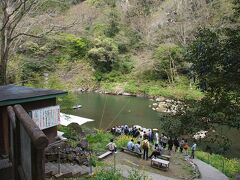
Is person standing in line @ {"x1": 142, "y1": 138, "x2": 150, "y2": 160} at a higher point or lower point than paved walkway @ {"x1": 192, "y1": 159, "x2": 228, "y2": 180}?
higher

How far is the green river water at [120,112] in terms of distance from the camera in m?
22.5

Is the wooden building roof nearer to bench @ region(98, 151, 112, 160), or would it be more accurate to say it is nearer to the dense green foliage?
bench @ region(98, 151, 112, 160)

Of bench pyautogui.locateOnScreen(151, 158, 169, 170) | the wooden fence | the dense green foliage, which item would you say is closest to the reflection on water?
the dense green foliage

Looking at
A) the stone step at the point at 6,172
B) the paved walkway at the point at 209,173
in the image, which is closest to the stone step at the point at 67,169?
the paved walkway at the point at 209,173

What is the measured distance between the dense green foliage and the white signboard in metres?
8.63

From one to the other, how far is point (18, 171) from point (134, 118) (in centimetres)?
2520

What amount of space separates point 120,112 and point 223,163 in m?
15.2

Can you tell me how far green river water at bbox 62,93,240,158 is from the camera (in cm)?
2250

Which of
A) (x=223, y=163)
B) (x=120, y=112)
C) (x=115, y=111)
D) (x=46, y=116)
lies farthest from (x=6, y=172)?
(x=115, y=111)

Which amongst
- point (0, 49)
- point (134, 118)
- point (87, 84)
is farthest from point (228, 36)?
point (87, 84)

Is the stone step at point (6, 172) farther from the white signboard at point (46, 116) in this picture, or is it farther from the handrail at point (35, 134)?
the white signboard at point (46, 116)

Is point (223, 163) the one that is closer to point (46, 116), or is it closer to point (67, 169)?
point (67, 169)

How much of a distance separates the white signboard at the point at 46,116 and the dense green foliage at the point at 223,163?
8633mm

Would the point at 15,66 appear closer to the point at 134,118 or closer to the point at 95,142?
the point at 95,142
